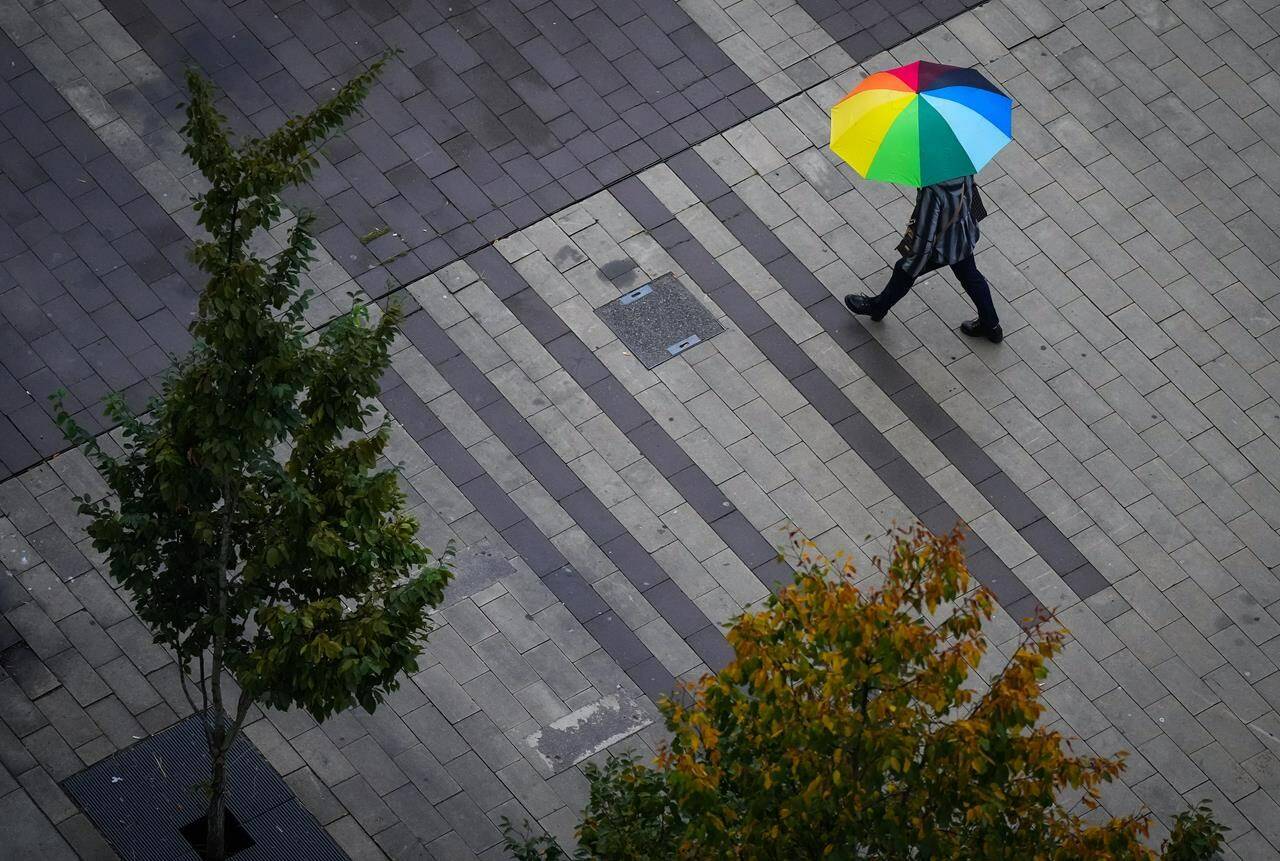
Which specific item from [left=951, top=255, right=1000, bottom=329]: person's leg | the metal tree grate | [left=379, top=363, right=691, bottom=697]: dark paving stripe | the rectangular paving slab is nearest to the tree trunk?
the metal tree grate

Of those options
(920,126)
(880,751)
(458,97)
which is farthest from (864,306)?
(880,751)

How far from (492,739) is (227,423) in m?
3.71

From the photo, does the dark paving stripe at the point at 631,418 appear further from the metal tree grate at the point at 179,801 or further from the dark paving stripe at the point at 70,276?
the metal tree grate at the point at 179,801

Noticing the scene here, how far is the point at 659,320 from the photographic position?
12.3m

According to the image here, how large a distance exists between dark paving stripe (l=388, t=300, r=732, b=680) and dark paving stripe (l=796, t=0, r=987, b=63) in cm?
437

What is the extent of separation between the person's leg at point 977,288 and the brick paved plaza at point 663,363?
31 cm

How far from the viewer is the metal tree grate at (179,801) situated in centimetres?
976

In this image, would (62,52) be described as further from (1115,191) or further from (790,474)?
(1115,191)

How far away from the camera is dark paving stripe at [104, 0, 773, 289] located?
12.7m

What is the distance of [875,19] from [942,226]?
130 inches

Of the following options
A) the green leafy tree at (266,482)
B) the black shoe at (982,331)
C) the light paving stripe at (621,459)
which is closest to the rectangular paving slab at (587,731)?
the light paving stripe at (621,459)

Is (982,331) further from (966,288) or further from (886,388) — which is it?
(886,388)

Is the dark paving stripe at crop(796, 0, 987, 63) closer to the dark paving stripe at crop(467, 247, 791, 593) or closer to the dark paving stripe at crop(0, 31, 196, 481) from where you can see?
the dark paving stripe at crop(467, 247, 791, 593)

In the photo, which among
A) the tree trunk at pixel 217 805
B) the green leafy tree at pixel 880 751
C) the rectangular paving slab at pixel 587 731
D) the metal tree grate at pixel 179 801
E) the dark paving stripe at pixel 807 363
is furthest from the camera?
the dark paving stripe at pixel 807 363
